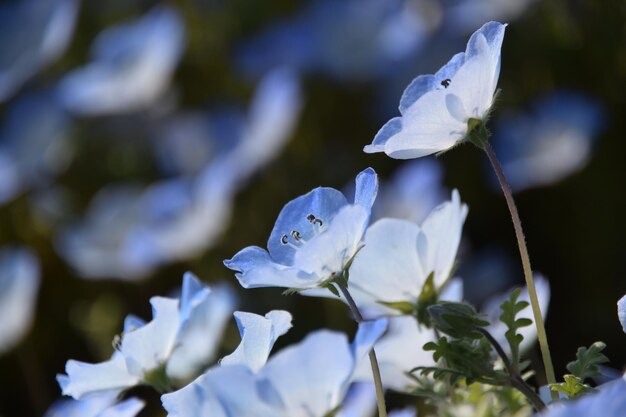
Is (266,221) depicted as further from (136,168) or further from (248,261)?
(248,261)

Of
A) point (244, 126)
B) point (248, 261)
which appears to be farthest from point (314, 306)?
point (248, 261)

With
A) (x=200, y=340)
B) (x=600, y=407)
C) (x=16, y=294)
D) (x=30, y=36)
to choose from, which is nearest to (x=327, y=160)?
(x=16, y=294)

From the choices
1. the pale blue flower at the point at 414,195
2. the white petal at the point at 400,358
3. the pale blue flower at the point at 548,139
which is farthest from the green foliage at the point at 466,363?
the pale blue flower at the point at 548,139

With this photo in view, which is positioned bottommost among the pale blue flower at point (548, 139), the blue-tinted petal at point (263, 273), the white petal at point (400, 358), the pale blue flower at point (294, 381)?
the pale blue flower at point (548, 139)

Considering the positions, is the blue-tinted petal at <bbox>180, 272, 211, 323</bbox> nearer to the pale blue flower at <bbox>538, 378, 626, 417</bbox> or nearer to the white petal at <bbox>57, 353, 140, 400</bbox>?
the white petal at <bbox>57, 353, 140, 400</bbox>

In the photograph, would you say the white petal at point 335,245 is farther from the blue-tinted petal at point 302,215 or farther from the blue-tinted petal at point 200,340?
the blue-tinted petal at point 200,340

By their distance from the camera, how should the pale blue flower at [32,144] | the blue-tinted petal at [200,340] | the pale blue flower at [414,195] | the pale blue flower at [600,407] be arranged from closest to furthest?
1. the pale blue flower at [600,407]
2. the blue-tinted petal at [200,340]
3. the pale blue flower at [414,195]
4. the pale blue flower at [32,144]
